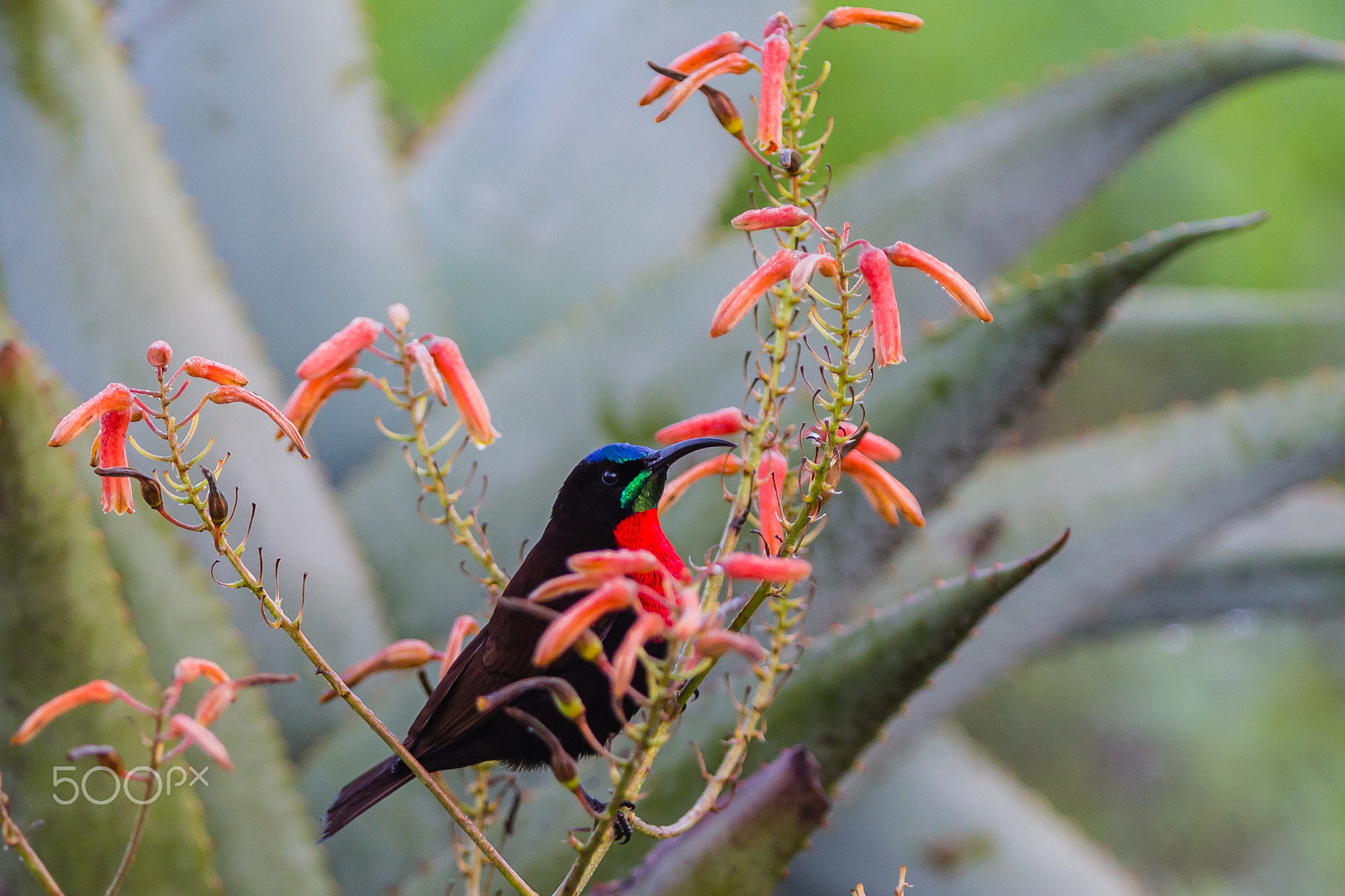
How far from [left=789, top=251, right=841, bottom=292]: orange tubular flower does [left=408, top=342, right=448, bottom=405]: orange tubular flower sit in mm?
78

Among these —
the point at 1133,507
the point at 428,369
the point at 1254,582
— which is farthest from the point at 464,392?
the point at 1254,582

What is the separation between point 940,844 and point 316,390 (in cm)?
69

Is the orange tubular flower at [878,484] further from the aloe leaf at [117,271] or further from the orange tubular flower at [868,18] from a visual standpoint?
the aloe leaf at [117,271]

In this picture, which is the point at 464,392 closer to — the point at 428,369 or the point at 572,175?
the point at 428,369

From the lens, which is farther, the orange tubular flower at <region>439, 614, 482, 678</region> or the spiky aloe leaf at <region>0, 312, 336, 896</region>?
the spiky aloe leaf at <region>0, 312, 336, 896</region>

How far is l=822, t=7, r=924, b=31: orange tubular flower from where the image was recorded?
0.26 m

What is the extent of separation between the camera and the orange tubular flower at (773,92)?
0.86 feet

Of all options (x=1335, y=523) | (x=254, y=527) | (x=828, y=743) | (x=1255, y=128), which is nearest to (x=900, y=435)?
(x=828, y=743)

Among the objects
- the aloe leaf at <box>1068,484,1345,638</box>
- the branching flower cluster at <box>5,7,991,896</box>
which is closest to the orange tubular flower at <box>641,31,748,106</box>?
the branching flower cluster at <box>5,7,991,896</box>

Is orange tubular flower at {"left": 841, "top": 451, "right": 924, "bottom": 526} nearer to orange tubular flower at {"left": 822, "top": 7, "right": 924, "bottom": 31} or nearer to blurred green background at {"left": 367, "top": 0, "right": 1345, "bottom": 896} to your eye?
orange tubular flower at {"left": 822, "top": 7, "right": 924, "bottom": 31}

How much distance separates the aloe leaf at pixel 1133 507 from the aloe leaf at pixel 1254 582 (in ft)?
0.63

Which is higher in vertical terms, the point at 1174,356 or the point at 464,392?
the point at 464,392

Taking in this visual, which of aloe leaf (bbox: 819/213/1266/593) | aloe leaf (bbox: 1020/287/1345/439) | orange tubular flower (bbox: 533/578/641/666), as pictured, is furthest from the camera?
aloe leaf (bbox: 1020/287/1345/439)

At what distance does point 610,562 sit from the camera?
22cm
